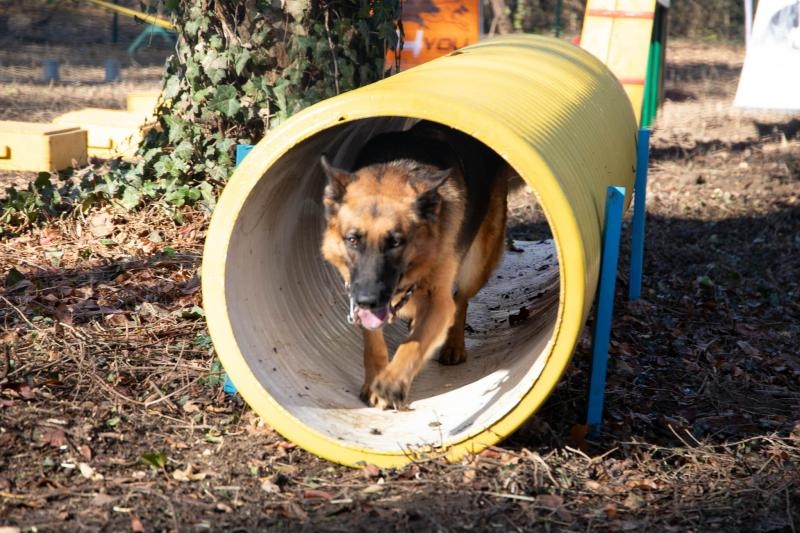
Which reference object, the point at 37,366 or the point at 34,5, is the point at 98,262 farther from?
the point at 34,5

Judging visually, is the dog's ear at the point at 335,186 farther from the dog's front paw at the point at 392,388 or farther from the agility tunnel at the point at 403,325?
the dog's front paw at the point at 392,388

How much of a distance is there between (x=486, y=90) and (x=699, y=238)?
5266mm

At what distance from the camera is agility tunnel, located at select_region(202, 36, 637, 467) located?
398cm

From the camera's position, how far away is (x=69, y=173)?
696 cm

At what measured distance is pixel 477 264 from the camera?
17.9ft

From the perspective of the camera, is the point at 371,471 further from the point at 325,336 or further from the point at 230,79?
the point at 230,79

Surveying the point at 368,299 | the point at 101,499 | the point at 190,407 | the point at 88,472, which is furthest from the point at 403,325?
the point at 101,499

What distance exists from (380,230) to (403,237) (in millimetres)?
115

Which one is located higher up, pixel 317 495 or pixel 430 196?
pixel 430 196

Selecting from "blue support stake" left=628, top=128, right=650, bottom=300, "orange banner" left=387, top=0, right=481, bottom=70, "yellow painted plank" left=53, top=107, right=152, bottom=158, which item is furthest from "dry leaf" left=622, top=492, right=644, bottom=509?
"orange banner" left=387, top=0, right=481, bottom=70

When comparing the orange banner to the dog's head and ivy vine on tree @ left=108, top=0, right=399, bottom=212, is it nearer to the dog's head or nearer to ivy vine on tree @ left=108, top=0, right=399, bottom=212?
ivy vine on tree @ left=108, top=0, right=399, bottom=212

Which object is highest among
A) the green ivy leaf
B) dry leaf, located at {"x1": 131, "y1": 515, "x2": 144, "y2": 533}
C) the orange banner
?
the orange banner

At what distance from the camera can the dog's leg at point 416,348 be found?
176 inches

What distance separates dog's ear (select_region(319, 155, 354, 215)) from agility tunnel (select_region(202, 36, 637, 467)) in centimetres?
21
